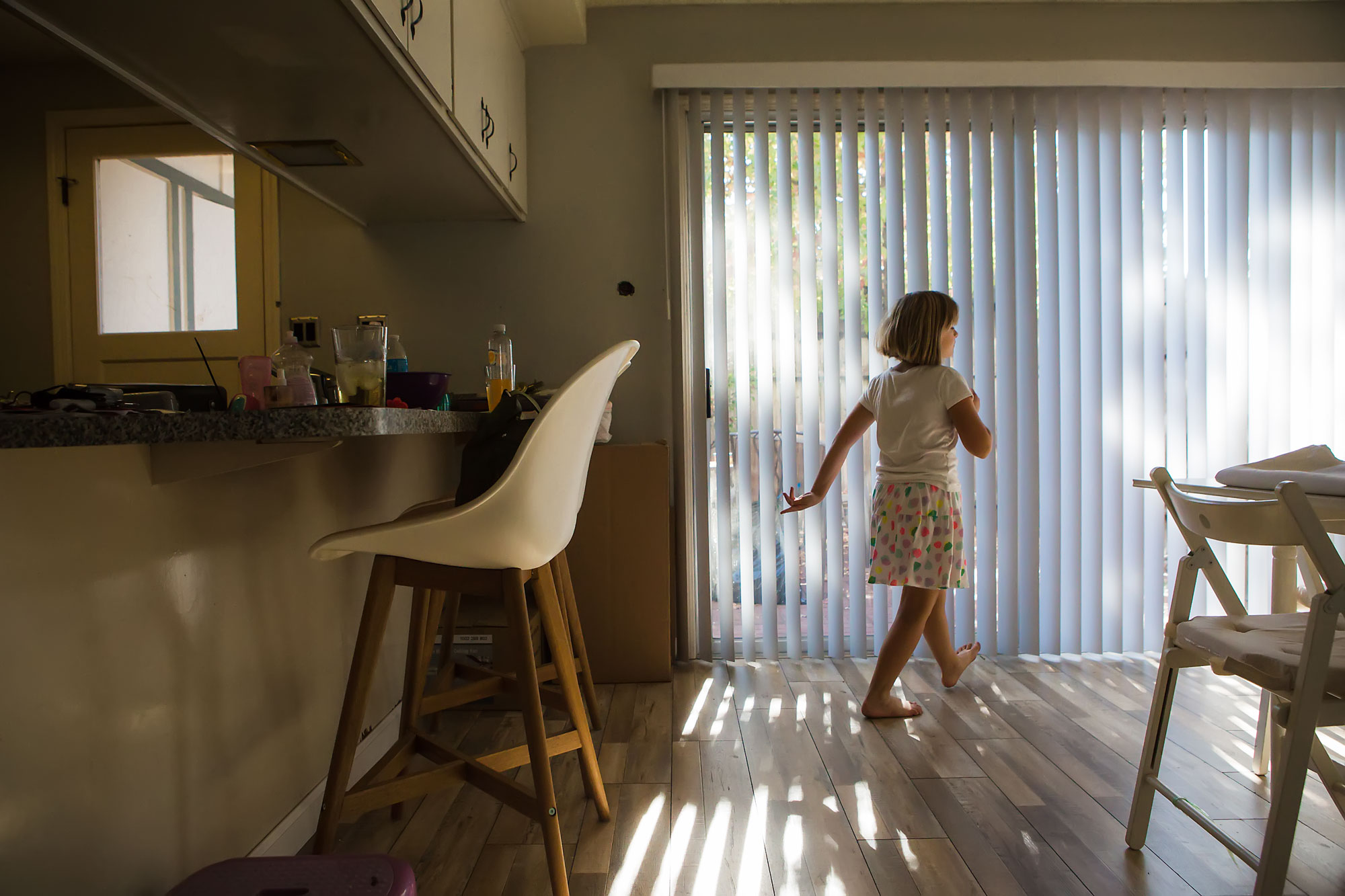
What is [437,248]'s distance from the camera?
291cm

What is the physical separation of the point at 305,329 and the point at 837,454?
1.97m

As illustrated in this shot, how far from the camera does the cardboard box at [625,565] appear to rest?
261 cm

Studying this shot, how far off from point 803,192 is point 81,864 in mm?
2703

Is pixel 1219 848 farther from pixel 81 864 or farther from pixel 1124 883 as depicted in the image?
pixel 81 864

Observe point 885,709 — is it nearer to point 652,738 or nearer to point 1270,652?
point 652,738

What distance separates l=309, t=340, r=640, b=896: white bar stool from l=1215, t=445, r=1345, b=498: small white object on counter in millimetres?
1385

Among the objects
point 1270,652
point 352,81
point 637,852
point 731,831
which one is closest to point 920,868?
point 731,831

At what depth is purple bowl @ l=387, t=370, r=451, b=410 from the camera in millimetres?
1693

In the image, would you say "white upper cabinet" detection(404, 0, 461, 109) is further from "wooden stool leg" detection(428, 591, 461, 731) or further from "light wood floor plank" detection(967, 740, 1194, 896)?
"light wood floor plank" detection(967, 740, 1194, 896)

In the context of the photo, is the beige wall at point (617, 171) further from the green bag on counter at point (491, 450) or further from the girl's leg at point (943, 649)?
the green bag on counter at point (491, 450)

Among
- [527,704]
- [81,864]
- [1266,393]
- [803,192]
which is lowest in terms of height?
[81,864]

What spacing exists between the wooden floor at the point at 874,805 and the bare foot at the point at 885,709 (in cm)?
3

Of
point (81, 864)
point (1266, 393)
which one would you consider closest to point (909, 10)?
point (1266, 393)

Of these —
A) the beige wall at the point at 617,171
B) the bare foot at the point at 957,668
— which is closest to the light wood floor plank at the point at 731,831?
the bare foot at the point at 957,668
